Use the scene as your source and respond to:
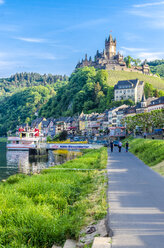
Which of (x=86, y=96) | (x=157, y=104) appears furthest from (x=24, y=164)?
(x=86, y=96)

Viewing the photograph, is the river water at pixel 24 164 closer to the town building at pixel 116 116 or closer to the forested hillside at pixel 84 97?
the town building at pixel 116 116

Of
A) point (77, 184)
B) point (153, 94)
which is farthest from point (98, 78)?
point (77, 184)

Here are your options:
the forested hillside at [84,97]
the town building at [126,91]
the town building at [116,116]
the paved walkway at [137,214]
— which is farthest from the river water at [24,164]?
the town building at [126,91]

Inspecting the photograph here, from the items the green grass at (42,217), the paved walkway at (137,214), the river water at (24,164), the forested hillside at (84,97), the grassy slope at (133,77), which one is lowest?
the river water at (24,164)

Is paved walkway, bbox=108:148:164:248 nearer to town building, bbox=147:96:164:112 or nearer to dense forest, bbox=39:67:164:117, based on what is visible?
town building, bbox=147:96:164:112

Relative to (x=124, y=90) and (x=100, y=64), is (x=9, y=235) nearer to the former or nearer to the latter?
(x=124, y=90)

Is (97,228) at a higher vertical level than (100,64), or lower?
lower

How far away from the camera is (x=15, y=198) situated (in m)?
10.1

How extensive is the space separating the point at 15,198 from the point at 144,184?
20.0ft

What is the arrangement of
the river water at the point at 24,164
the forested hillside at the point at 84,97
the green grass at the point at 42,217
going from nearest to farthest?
1. the green grass at the point at 42,217
2. the river water at the point at 24,164
3. the forested hillside at the point at 84,97

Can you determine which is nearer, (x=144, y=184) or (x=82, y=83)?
(x=144, y=184)

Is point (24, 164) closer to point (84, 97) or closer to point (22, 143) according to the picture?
point (22, 143)

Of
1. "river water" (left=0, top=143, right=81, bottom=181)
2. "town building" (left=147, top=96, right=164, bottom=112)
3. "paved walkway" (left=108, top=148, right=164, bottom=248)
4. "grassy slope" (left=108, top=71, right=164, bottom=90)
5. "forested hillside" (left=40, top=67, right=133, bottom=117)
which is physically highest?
"grassy slope" (left=108, top=71, right=164, bottom=90)

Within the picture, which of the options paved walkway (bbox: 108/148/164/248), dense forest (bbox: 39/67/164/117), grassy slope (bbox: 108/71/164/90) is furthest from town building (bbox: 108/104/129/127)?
paved walkway (bbox: 108/148/164/248)
